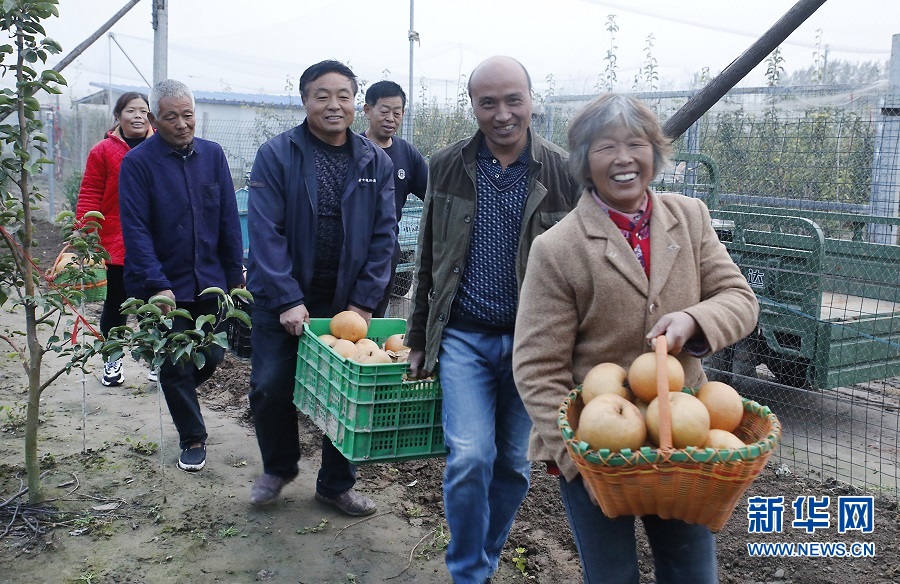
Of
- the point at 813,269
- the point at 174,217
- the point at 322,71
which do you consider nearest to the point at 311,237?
the point at 322,71

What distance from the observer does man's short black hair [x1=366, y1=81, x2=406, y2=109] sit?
5.64 metres

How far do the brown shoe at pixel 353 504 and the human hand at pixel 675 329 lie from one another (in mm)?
2594

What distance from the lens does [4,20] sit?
3.77 meters

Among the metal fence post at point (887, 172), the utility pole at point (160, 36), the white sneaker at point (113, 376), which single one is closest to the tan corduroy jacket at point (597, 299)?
the metal fence post at point (887, 172)

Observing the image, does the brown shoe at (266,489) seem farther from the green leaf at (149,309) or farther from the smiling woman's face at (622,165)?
the smiling woman's face at (622,165)

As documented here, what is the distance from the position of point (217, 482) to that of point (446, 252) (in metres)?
2.39

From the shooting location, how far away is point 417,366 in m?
3.49

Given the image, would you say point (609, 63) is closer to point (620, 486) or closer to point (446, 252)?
point (446, 252)

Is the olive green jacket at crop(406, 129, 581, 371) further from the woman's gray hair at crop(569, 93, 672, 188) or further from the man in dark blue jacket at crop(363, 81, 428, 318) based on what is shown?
the man in dark blue jacket at crop(363, 81, 428, 318)

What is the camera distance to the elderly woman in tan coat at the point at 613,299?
2.39m

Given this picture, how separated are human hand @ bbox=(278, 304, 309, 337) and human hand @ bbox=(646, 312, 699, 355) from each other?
6.96 feet

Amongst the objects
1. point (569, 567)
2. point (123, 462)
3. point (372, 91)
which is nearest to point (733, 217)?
point (372, 91)

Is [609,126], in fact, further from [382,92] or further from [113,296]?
[113,296]

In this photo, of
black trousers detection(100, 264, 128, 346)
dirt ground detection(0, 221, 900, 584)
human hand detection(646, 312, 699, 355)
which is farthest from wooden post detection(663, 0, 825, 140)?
black trousers detection(100, 264, 128, 346)
